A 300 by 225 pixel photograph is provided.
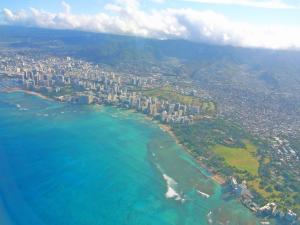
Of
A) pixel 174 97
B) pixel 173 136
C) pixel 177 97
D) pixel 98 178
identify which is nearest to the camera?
pixel 98 178

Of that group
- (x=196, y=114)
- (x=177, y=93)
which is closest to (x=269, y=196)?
(x=196, y=114)

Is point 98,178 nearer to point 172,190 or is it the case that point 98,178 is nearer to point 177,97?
point 172,190

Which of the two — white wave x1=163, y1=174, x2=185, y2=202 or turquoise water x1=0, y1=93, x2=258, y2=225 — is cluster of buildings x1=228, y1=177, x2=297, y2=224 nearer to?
turquoise water x1=0, y1=93, x2=258, y2=225

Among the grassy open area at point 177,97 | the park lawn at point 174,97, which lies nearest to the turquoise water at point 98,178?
the grassy open area at point 177,97

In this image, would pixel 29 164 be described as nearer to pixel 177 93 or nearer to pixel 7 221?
pixel 7 221

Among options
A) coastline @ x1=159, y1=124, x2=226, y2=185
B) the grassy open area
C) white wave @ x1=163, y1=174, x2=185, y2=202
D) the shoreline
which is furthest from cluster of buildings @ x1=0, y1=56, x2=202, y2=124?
white wave @ x1=163, y1=174, x2=185, y2=202

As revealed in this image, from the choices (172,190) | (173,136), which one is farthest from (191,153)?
(172,190)

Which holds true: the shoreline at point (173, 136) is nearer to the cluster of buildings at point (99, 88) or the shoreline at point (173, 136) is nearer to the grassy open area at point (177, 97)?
the cluster of buildings at point (99, 88)
